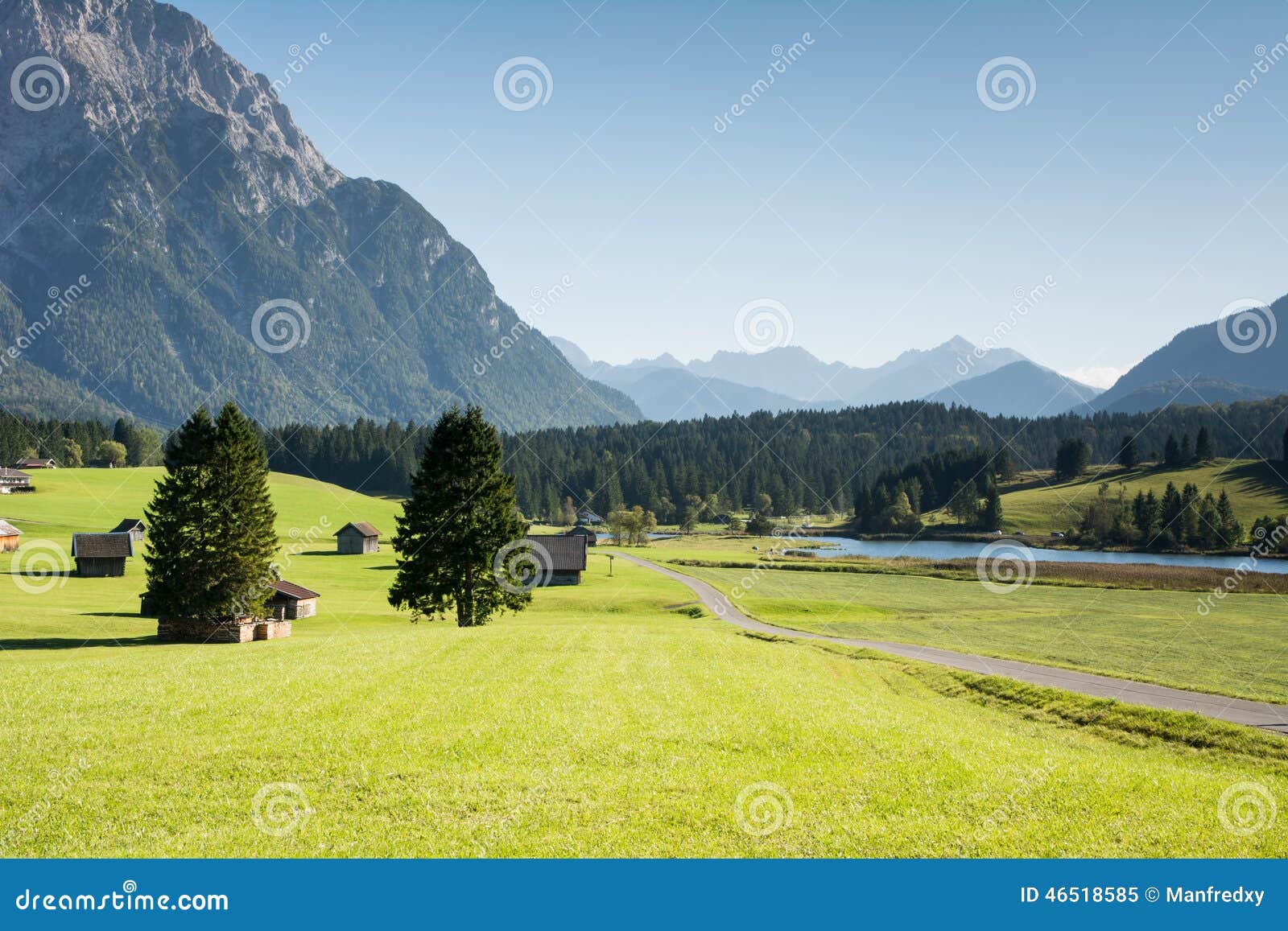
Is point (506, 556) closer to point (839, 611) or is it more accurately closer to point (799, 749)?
point (839, 611)

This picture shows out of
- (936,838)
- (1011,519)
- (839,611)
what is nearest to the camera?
(936,838)

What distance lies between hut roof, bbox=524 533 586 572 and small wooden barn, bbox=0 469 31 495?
10350cm

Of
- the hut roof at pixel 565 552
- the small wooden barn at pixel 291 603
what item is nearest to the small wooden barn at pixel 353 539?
the hut roof at pixel 565 552

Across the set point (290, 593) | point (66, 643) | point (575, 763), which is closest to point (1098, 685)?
point (575, 763)

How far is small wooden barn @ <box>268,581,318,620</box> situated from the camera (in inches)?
2404

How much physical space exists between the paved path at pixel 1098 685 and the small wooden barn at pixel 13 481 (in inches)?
5554

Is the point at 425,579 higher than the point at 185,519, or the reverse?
the point at 185,519

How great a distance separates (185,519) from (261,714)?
31719 millimetres

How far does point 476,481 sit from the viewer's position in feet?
185

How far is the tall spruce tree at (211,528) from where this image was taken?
154 feet

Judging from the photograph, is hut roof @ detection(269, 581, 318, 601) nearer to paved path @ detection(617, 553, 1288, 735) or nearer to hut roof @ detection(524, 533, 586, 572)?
hut roof @ detection(524, 533, 586, 572)

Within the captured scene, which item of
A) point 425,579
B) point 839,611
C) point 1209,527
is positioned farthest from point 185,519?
point 1209,527

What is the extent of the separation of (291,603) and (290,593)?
0.94m

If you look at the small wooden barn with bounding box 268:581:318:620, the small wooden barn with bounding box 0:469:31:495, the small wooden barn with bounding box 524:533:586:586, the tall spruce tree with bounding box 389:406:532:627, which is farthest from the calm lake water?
the small wooden barn with bounding box 0:469:31:495
